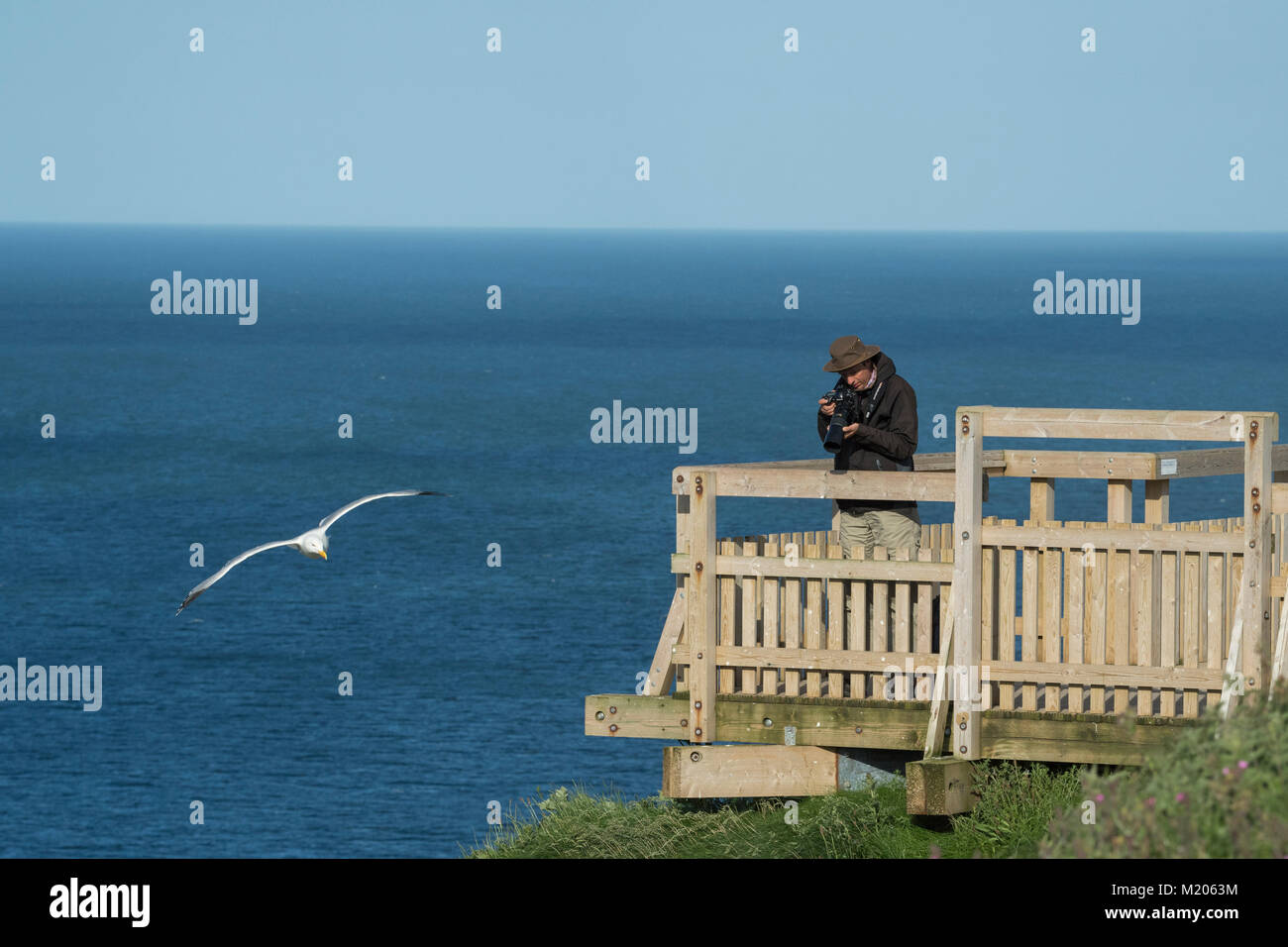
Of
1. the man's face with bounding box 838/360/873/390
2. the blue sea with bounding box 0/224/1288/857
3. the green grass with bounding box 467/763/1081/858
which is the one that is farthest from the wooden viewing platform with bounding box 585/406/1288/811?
the blue sea with bounding box 0/224/1288/857

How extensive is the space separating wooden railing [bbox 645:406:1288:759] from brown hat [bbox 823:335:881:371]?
67 cm

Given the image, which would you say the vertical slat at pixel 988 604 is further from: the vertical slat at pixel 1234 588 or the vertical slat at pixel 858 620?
the vertical slat at pixel 1234 588

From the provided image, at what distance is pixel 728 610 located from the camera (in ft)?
42.1

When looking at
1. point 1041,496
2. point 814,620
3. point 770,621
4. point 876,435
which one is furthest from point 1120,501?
point 770,621

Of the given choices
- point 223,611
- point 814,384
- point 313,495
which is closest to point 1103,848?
point 223,611

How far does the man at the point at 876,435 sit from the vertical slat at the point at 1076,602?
1167 mm

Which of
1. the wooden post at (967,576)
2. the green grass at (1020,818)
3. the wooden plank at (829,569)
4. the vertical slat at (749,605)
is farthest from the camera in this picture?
the vertical slat at (749,605)

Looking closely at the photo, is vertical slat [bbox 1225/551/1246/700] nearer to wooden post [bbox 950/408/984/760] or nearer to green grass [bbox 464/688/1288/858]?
green grass [bbox 464/688/1288/858]

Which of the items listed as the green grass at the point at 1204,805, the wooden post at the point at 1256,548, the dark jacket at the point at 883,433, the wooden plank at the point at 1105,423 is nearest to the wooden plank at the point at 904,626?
the dark jacket at the point at 883,433

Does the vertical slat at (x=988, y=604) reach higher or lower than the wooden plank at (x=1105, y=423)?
lower

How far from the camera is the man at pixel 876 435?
12562 mm

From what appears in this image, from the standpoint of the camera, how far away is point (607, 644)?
97.4 metres

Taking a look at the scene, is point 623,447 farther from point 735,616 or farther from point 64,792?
point 735,616

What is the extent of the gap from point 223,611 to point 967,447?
102 m
